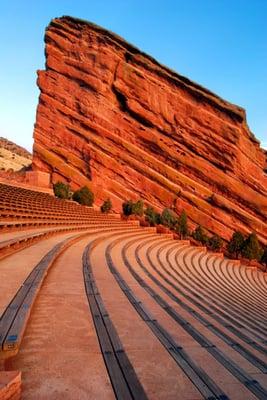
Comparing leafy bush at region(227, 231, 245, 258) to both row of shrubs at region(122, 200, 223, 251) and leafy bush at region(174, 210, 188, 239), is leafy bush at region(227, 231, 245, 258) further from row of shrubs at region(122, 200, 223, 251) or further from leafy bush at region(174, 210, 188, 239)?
leafy bush at region(174, 210, 188, 239)

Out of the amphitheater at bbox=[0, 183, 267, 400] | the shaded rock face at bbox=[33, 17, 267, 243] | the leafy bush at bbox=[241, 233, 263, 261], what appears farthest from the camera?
the shaded rock face at bbox=[33, 17, 267, 243]

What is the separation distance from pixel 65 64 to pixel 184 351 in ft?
146

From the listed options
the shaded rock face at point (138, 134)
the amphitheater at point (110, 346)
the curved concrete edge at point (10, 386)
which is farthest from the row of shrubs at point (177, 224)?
the curved concrete edge at point (10, 386)

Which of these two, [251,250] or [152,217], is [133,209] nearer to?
[152,217]

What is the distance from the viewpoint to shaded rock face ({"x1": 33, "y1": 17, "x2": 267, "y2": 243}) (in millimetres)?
41344

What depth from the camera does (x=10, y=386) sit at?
2.32m

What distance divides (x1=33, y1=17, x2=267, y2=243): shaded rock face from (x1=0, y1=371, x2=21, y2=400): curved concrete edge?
124ft

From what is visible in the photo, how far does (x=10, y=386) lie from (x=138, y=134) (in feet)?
139

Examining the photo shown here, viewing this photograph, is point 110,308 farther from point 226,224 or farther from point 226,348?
point 226,224

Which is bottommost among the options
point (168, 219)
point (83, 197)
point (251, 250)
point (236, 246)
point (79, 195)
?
point (251, 250)

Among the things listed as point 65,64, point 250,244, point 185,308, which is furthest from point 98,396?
point 65,64

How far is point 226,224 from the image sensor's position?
42688 millimetres

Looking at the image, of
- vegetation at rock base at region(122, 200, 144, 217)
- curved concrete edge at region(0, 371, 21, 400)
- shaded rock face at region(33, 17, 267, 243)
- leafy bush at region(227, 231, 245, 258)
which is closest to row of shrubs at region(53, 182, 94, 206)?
vegetation at rock base at region(122, 200, 144, 217)

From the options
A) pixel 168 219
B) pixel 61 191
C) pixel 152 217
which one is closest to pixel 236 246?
pixel 168 219
